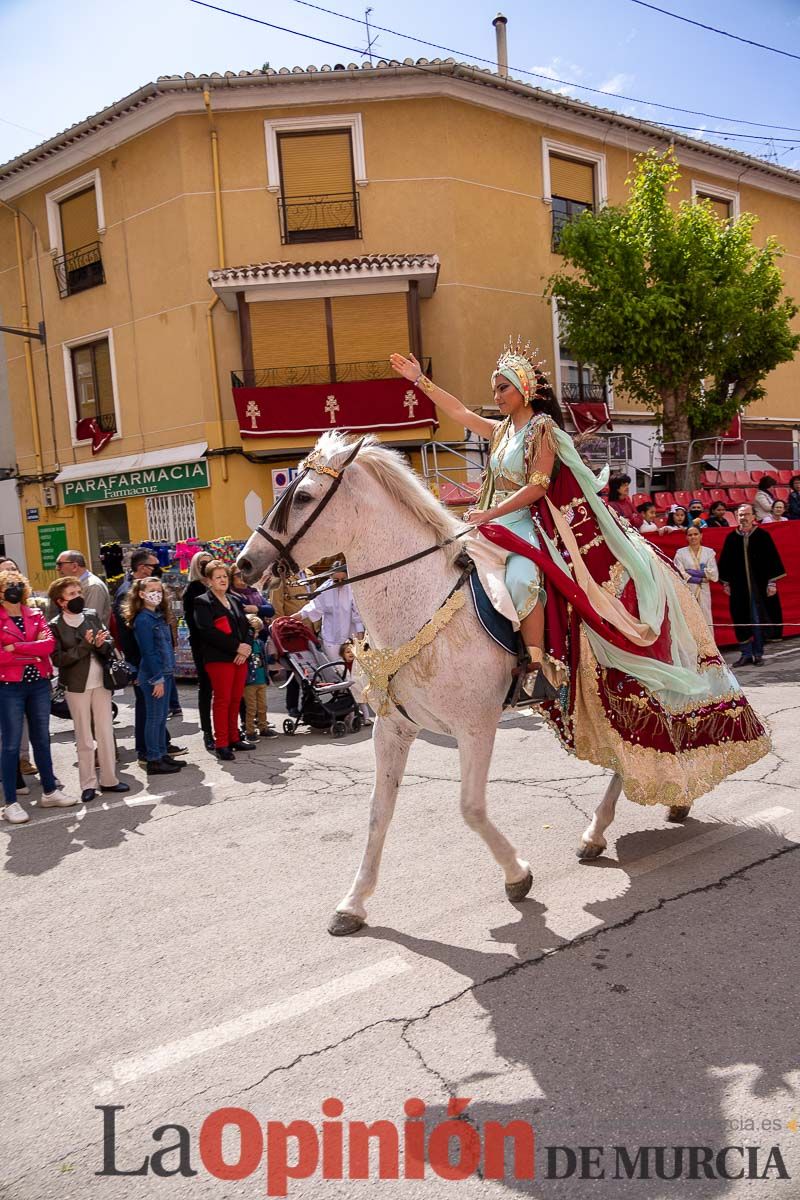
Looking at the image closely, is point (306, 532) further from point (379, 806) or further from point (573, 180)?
point (573, 180)

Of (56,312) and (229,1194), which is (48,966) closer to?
(229,1194)

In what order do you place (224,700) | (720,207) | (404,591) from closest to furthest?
(404,591), (224,700), (720,207)

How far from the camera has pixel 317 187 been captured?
704 inches

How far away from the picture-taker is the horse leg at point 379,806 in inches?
157

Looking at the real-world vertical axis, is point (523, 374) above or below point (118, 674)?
above

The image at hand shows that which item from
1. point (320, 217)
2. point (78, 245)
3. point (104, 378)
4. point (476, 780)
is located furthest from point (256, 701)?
point (78, 245)

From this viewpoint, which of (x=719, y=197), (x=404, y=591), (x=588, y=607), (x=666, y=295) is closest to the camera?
(x=404, y=591)

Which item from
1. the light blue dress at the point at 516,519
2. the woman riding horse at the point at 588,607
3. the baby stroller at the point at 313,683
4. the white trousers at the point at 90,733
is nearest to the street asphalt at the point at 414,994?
the woman riding horse at the point at 588,607

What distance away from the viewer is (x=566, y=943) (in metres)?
3.69

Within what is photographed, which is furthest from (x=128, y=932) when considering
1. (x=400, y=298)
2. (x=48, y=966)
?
(x=400, y=298)

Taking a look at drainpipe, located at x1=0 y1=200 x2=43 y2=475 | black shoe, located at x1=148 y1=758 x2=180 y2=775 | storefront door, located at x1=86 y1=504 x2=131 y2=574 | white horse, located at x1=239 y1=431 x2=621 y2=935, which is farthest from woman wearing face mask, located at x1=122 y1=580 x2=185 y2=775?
drainpipe, located at x1=0 y1=200 x2=43 y2=475

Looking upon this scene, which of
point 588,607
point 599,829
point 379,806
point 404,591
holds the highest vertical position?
point 404,591

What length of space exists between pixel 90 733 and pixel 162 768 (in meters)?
0.78

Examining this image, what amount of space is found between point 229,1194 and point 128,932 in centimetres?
194
